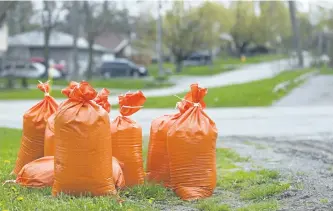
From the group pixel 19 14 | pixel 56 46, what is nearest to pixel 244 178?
pixel 19 14

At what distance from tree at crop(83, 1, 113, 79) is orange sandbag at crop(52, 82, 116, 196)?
126 feet

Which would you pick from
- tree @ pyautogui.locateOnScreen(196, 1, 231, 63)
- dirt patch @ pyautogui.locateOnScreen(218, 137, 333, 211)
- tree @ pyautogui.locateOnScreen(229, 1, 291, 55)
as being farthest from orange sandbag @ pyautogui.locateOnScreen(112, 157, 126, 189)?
tree @ pyautogui.locateOnScreen(229, 1, 291, 55)

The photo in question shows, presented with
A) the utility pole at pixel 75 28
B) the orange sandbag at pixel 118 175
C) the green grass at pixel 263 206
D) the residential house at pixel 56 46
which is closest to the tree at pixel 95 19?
the utility pole at pixel 75 28

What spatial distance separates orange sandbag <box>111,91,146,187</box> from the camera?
21.9 ft

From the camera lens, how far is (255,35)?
3123 inches

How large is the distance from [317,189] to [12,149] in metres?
5.82

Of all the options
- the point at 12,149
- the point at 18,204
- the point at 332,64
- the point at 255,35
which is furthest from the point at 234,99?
the point at 255,35

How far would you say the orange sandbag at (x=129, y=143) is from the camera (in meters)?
6.66

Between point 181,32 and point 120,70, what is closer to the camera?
point 120,70

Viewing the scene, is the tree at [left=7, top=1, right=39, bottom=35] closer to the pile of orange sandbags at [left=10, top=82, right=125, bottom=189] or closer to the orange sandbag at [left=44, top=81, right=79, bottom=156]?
the orange sandbag at [left=44, top=81, right=79, bottom=156]

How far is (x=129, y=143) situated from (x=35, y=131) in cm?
119

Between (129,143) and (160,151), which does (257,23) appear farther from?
(129,143)

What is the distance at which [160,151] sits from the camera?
6.95 meters

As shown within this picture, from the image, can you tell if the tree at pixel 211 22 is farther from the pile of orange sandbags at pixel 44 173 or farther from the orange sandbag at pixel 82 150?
the orange sandbag at pixel 82 150
